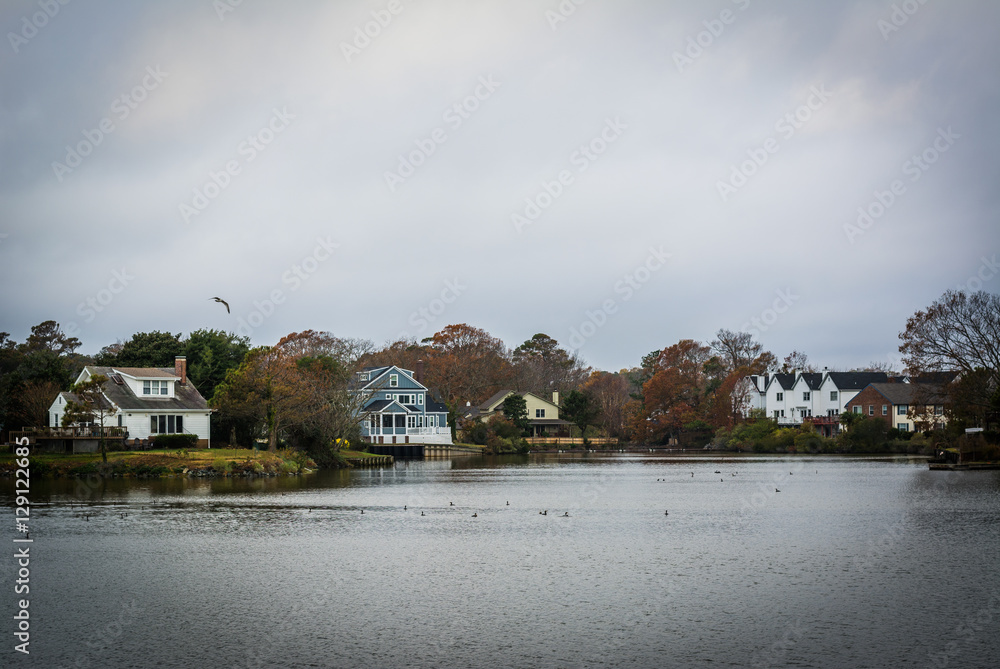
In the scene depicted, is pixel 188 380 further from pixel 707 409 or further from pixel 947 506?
pixel 707 409

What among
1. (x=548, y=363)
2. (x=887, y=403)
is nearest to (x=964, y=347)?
(x=887, y=403)

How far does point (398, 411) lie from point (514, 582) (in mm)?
71866

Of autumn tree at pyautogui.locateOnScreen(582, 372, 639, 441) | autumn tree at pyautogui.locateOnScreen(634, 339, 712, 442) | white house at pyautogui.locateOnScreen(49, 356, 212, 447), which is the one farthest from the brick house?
white house at pyautogui.locateOnScreen(49, 356, 212, 447)

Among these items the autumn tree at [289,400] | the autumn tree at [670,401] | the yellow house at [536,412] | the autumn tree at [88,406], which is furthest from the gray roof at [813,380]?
the autumn tree at [88,406]

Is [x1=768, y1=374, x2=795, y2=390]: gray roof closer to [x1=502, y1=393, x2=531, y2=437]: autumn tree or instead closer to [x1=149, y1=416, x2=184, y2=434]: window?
[x1=502, y1=393, x2=531, y2=437]: autumn tree

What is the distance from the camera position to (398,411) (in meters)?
91.9

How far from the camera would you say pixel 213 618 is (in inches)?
687

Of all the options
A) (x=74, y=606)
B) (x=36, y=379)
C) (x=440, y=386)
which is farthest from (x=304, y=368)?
(x=74, y=606)

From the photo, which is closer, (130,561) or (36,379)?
(130,561)

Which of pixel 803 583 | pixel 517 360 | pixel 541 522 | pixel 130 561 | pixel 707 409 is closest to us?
pixel 803 583

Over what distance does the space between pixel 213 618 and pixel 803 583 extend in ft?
41.2

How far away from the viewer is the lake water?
597 inches

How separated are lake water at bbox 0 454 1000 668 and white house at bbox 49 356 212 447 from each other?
72.1 feet

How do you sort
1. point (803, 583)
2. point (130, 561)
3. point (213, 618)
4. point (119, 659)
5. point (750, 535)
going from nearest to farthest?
point (119, 659)
point (213, 618)
point (803, 583)
point (130, 561)
point (750, 535)
